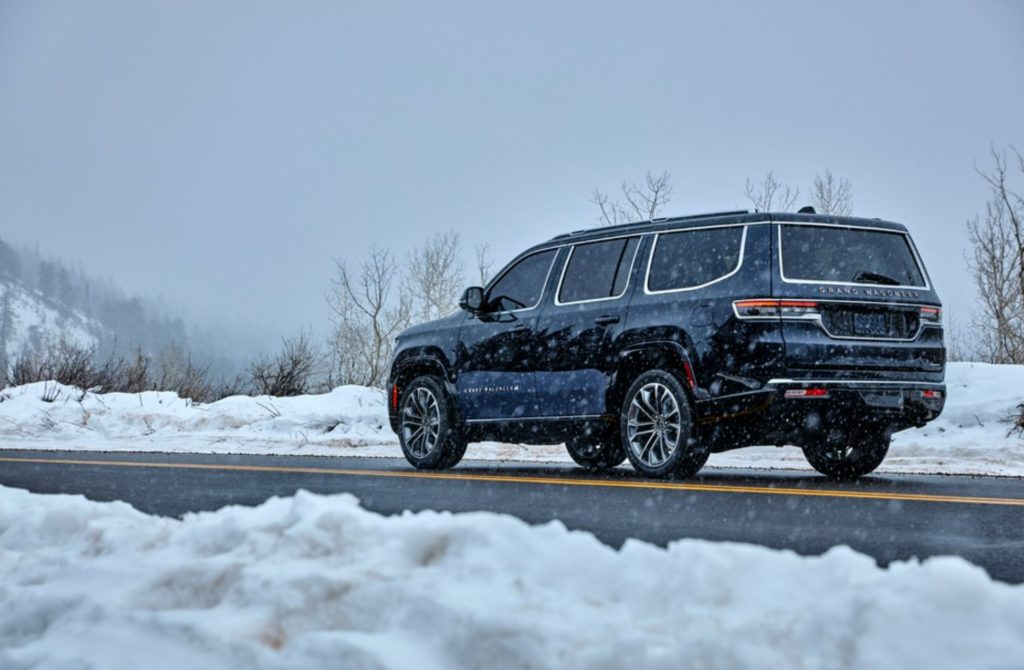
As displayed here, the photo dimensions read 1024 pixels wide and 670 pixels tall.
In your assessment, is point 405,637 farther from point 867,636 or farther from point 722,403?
point 722,403

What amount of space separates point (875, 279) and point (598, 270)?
228 centimetres

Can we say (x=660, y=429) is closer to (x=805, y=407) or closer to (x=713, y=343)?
(x=713, y=343)

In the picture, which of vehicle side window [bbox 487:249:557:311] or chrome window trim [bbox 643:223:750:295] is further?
vehicle side window [bbox 487:249:557:311]

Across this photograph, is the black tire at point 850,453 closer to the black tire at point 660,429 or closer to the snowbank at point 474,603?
the black tire at point 660,429

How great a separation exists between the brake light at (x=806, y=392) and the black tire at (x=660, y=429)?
77cm

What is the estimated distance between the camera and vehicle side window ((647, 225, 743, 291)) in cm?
902

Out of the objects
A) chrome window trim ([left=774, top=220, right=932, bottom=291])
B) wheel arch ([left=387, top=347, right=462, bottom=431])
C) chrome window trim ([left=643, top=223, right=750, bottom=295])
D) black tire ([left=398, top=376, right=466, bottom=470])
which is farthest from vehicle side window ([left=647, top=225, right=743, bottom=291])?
black tire ([left=398, top=376, right=466, bottom=470])

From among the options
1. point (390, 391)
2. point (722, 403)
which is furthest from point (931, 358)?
point (390, 391)

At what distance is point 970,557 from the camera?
17.2ft

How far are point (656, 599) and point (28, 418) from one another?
1684 centimetres

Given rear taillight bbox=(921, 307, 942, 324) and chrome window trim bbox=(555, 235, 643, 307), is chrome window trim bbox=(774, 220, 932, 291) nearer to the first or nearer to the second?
rear taillight bbox=(921, 307, 942, 324)

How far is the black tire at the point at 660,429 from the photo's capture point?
893cm

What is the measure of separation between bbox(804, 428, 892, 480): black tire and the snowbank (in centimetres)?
656

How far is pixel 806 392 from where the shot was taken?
8.51 m
